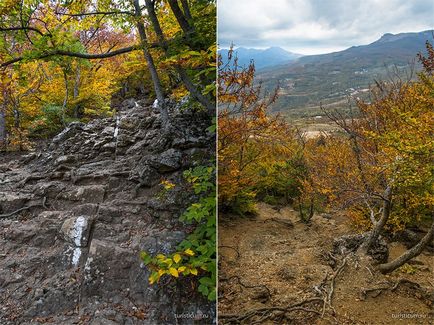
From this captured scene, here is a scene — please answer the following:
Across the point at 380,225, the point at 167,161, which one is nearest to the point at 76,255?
the point at 167,161

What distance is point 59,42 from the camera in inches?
81.7

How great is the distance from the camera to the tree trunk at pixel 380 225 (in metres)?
2.10

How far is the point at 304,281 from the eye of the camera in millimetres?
1847

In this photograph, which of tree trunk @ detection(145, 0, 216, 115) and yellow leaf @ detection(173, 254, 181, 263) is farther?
tree trunk @ detection(145, 0, 216, 115)

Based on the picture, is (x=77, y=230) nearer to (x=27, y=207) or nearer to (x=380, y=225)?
(x=27, y=207)

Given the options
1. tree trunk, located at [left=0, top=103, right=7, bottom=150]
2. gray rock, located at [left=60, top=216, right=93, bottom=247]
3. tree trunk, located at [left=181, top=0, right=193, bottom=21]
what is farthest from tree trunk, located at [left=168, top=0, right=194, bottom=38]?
gray rock, located at [left=60, top=216, right=93, bottom=247]

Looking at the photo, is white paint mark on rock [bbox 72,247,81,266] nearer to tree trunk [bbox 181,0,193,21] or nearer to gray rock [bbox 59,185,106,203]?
gray rock [bbox 59,185,106,203]

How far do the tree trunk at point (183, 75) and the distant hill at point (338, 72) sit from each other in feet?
1.23

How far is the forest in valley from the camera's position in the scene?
178cm

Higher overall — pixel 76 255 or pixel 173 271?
pixel 173 271

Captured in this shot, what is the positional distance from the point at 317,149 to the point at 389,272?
3.41ft

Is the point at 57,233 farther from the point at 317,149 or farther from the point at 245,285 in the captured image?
the point at 317,149

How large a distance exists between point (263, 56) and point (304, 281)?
1.37m

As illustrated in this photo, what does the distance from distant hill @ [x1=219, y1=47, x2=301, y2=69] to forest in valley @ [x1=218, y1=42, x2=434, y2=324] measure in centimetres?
6
